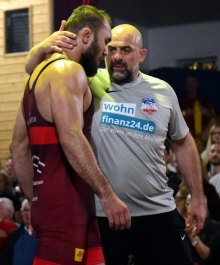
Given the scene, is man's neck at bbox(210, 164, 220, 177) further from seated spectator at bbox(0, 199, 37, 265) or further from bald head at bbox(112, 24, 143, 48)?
bald head at bbox(112, 24, 143, 48)

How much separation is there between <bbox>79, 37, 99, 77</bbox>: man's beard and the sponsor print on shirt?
1.62ft

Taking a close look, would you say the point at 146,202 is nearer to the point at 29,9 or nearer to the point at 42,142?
the point at 42,142

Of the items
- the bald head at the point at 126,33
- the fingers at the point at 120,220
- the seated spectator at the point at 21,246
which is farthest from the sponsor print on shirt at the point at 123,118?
the seated spectator at the point at 21,246

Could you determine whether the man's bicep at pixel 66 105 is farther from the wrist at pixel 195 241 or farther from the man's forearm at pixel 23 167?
the wrist at pixel 195 241

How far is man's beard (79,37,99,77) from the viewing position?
2.85 m

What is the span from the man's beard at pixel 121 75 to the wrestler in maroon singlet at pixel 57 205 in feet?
2.48

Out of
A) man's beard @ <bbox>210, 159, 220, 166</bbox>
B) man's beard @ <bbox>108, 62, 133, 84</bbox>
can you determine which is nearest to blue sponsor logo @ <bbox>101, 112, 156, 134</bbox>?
man's beard @ <bbox>108, 62, 133, 84</bbox>

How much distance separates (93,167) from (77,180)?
146 millimetres

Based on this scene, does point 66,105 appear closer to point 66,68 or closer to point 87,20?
point 66,68

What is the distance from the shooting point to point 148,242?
3.35 meters

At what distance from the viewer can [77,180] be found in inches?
106

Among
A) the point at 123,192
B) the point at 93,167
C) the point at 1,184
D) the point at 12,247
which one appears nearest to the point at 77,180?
the point at 93,167

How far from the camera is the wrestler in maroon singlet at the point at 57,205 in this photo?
2647 millimetres

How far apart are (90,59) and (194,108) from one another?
5.67 m
